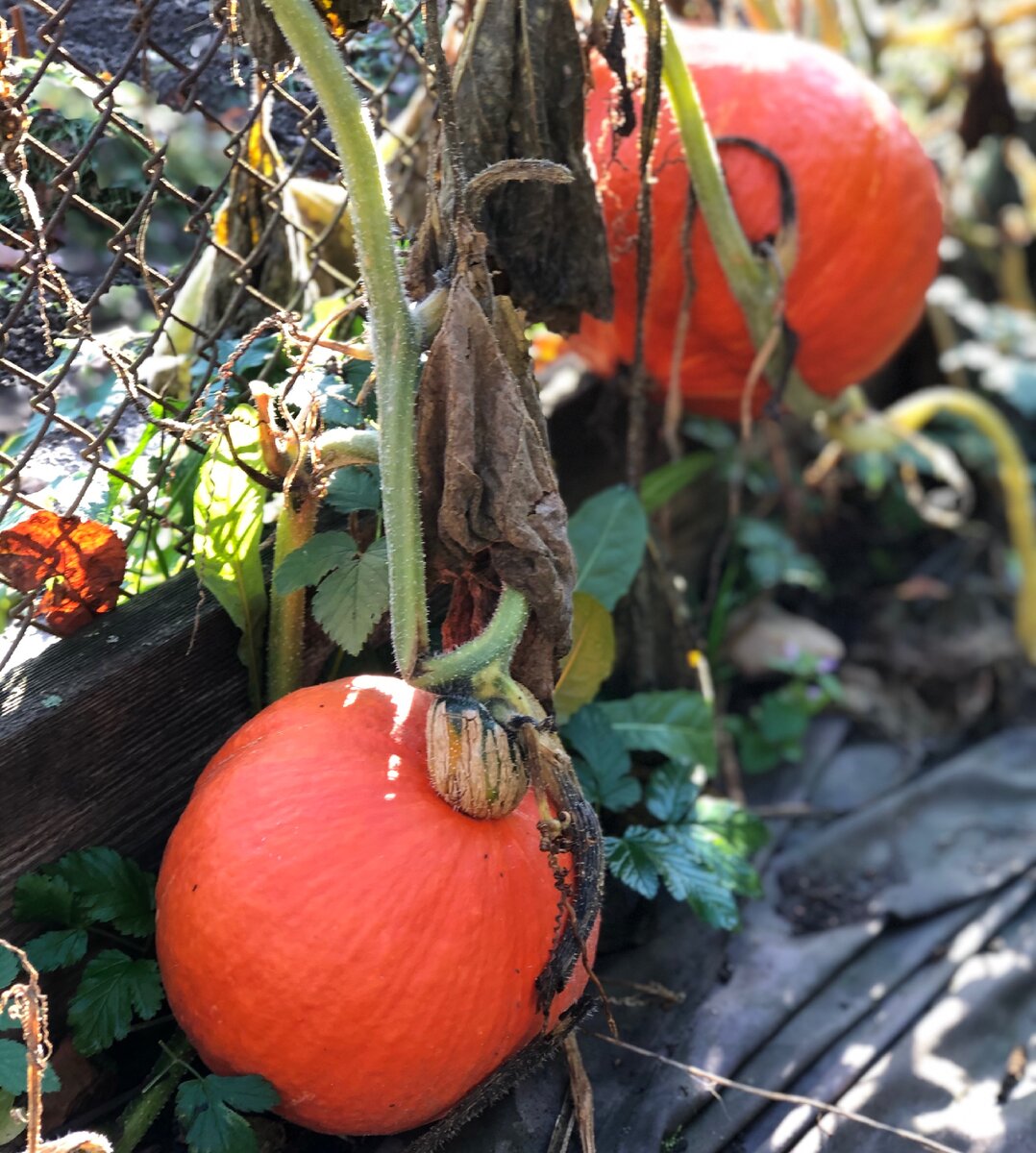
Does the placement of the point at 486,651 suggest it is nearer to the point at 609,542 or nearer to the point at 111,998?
the point at 111,998

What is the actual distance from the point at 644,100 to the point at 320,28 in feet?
1.87

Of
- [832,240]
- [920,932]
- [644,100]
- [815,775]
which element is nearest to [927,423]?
[815,775]

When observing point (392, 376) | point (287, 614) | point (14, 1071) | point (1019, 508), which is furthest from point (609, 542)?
point (1019, 508)

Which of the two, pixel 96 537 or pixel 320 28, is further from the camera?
pixel 96 537

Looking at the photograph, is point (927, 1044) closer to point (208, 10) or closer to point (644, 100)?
point (644, 100)

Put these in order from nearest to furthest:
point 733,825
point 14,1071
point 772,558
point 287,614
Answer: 1. point 14,1071
2. point 287,614
3. point 733,825
4. point 772,558

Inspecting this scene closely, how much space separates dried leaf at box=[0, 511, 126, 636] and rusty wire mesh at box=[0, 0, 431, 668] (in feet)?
0.07

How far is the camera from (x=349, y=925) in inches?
42.8

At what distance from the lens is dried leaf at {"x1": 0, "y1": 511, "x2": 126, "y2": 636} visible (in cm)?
124

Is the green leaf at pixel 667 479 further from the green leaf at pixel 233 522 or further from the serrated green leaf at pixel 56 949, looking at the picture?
the serrated green leaf at pixel 56 949

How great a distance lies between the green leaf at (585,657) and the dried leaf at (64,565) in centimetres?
67

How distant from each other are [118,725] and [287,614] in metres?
0.24

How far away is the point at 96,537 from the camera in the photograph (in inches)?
50.5

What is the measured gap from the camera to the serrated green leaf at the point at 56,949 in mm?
1171
